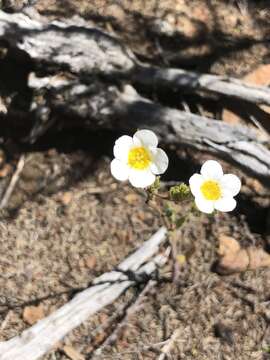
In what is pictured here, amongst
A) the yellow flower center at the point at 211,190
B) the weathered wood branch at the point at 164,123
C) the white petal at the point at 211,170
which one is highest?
the white petal at the point at 211,170

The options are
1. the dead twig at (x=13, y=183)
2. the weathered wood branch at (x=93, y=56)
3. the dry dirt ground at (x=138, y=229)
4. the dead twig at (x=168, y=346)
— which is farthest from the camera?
the dead twig at (x=13, y=183)

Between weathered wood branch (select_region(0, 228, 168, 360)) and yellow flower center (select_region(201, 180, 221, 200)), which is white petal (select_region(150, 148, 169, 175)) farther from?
weathered wood branch (select_region(0, 228, 168, 360))

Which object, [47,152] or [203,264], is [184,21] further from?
[203,264]

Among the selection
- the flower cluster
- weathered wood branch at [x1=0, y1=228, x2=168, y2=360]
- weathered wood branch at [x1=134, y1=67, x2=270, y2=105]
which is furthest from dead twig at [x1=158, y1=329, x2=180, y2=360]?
weathered wood branch at [x1=134, y1=67, x2=270, y2=105]

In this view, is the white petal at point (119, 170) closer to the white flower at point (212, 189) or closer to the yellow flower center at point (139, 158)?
the yellow flower center at point (139, 158)

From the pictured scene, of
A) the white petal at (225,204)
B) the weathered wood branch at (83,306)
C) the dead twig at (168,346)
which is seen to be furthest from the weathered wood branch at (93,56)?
the dead twig at (168,346)

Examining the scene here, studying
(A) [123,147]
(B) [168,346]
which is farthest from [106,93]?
(B) [168,346]

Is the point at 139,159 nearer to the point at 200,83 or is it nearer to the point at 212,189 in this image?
the point at 212,189
